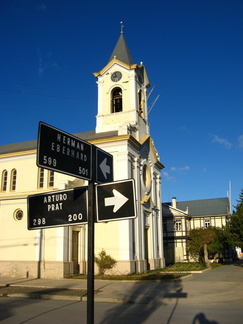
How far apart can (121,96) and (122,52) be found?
17.2ft


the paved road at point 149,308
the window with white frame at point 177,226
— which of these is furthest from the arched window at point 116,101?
the window with white frame at point 177,226

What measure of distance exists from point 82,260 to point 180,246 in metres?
19.8

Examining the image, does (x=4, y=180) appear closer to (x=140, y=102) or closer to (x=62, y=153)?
(x=140, y=102)

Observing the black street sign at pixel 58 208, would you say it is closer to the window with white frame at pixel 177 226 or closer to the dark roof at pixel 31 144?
the dark roof at pixel 31 144

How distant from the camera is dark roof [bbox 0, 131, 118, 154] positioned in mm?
27689

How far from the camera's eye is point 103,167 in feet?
16.9

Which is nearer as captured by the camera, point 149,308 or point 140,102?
point 149,308

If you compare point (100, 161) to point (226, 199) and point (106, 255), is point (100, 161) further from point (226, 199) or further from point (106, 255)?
point (226, 199)

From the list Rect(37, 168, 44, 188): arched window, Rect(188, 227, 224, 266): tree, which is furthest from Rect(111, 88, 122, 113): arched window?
→ Rect(188, 227, 224, 266): tree

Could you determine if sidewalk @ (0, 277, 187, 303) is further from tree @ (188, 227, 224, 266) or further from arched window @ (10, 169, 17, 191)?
tree @ (188, 227, 224, 266)

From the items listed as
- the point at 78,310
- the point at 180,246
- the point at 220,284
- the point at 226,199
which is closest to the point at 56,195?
the point at 78,310

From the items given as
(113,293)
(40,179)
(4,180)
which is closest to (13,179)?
(4,180)

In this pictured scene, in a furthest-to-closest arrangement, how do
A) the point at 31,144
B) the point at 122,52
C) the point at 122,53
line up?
the point at 122,52 → the point at 122,53 → the point at 31,144

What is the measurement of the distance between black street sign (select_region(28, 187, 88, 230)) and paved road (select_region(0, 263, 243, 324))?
238 inches
